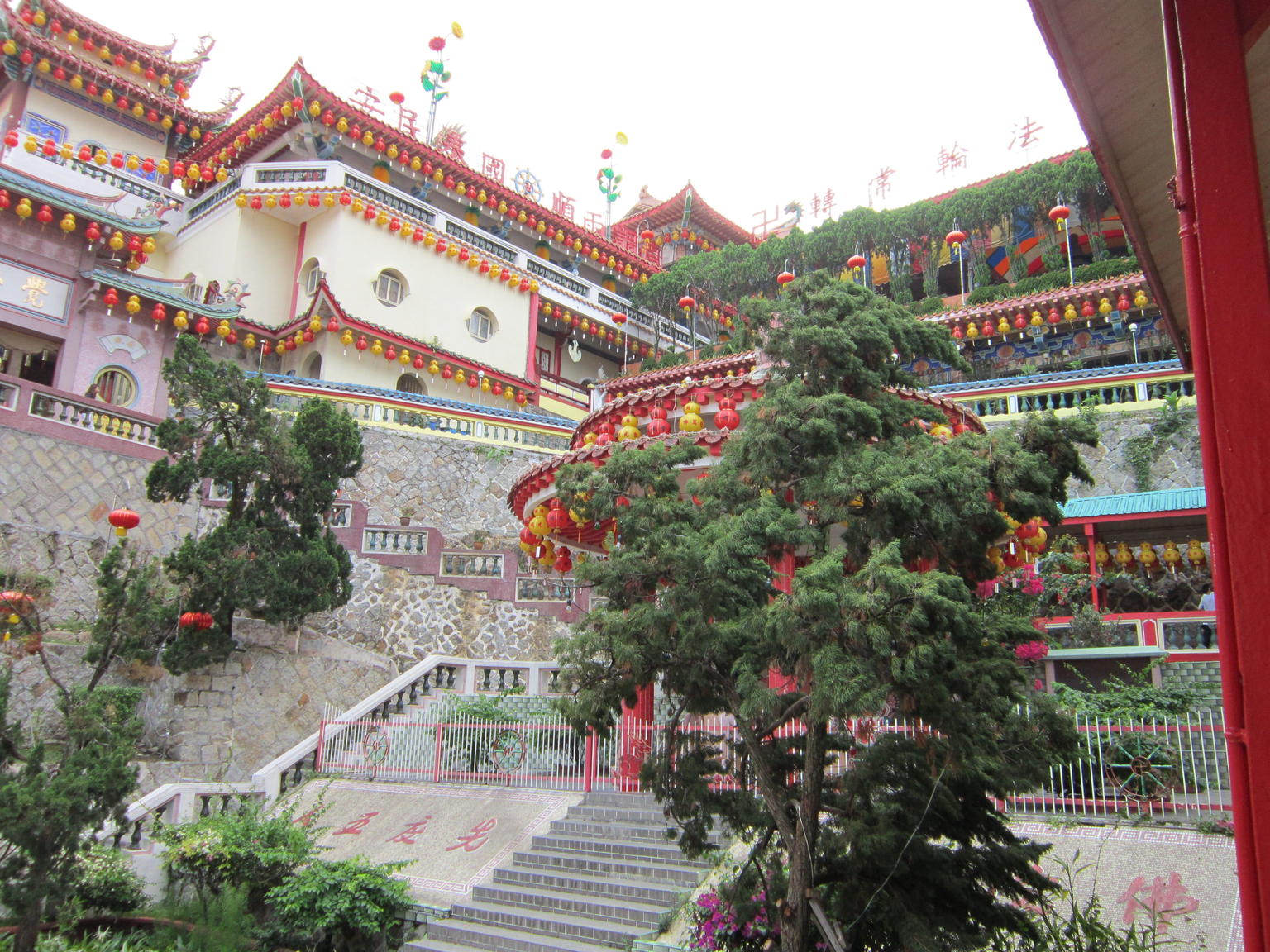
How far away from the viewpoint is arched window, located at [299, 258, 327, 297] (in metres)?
30.3

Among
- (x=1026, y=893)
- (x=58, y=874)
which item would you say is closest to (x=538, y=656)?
(x=58, y=874)

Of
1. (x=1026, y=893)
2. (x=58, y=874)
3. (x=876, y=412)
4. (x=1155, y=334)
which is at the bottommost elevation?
(x=58, y=874)

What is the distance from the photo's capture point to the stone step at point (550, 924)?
9.43 m

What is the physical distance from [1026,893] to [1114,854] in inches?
109

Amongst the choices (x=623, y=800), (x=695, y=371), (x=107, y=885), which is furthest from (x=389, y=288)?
(x=107, y=885)

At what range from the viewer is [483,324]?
33.5m

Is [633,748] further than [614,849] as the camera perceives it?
Yes

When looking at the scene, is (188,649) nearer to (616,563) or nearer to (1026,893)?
(616,563)

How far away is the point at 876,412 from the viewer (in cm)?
787

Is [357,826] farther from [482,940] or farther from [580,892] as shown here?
[580,892]

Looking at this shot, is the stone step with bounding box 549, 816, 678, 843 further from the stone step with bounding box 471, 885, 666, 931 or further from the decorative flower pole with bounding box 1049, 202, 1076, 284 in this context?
the decorative flower pole with bounding box 1049, 202, 1076, 284

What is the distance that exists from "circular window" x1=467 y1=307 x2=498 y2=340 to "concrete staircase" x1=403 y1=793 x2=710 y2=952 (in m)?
23.6

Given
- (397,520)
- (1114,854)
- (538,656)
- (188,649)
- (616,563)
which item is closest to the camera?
(616,563)

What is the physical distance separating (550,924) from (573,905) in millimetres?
305
